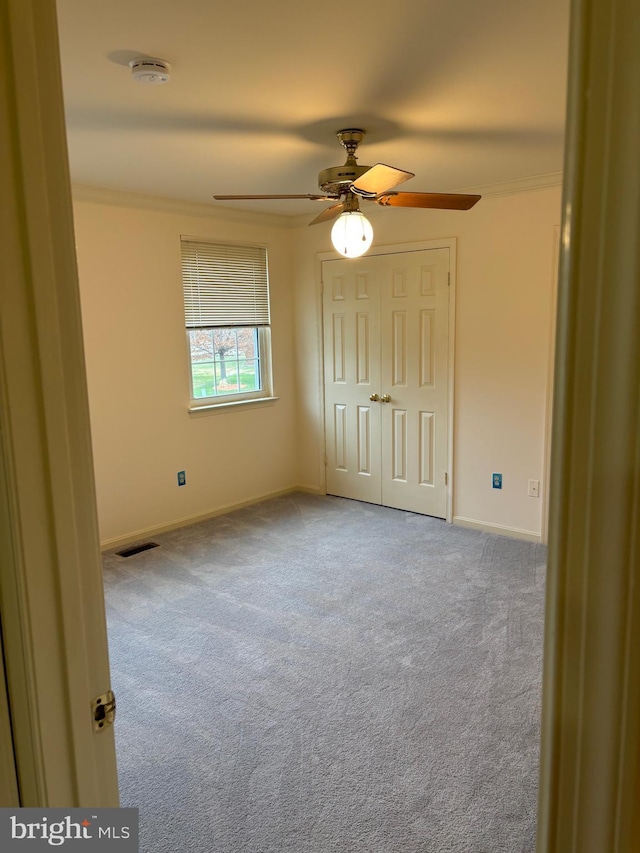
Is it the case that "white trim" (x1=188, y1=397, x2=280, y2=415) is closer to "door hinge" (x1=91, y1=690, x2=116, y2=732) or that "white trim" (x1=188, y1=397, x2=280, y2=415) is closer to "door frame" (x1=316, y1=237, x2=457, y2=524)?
"door frame" (x1=316, y1=237, x2=457, y2=524)

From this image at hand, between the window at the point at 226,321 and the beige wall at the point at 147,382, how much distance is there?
0.11 meters

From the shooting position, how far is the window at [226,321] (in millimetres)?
4711

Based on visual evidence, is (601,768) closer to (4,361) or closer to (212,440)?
(4,361)

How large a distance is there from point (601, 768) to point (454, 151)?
3.19m

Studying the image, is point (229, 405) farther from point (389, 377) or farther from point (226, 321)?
point (389, 377)

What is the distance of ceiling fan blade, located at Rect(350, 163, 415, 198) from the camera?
96.7 inches

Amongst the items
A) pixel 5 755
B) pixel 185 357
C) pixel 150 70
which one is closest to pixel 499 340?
pixel 185 357

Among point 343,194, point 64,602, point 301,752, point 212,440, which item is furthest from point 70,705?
point 212,440

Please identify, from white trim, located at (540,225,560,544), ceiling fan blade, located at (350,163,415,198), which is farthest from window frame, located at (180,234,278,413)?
white trim, located at (540,225,560,544)

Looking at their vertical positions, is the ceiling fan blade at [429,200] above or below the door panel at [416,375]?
above

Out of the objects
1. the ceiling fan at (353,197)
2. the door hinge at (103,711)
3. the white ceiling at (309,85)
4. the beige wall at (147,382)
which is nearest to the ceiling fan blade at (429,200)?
the ceiling fan at (353,197)

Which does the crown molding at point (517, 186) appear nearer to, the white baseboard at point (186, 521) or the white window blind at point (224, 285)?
the white window blind at point (224, 285)

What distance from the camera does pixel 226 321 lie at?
4949 millimetres

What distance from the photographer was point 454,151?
3211mm
